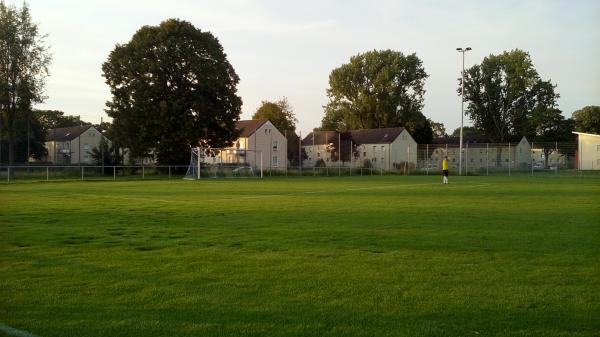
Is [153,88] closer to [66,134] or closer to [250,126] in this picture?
[250,126]

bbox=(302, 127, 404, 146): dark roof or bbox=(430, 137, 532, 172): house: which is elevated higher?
bbox=(302, 127, 404, 146): dark roof

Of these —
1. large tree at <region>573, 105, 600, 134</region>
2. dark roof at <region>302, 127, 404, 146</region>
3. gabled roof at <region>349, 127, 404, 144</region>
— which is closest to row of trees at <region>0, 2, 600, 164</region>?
dark roof at <region>302, 127, 404, 146</region>

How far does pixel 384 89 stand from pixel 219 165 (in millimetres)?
47916

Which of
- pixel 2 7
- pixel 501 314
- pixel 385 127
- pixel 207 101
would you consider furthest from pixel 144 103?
pixel 385 127

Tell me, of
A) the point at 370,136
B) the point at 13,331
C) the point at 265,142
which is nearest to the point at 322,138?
the point at 370,136

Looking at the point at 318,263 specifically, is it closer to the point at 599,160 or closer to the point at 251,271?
the point at 251,271

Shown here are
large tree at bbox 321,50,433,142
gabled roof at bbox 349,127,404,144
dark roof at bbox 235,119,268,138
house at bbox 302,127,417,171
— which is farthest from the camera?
large tree at bbox 321,50,433,142

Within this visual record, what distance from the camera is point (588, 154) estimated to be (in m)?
56.5

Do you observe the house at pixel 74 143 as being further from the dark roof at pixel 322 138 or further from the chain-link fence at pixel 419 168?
the chain-link fence at pixel 419 168

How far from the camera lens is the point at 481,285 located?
6496 mm

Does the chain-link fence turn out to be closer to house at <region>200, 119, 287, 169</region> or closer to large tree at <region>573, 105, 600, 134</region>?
house at <region>200, 119, 287, 169</region>

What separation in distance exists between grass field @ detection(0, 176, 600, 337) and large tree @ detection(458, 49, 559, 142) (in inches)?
2847

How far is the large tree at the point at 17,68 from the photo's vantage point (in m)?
47.5

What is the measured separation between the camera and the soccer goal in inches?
1662
